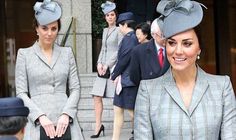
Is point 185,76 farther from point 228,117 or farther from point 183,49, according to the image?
point 228,117

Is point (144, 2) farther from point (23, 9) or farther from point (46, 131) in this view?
point (46, 131)

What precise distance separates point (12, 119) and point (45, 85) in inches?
Answer: 55.0

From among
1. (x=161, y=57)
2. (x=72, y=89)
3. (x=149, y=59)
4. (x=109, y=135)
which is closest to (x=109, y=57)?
(x=109, y=135)

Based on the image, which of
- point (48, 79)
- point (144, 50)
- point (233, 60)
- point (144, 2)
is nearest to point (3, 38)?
point (144, 2)

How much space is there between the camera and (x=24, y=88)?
4375 mm

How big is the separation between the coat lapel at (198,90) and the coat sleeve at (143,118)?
0.22 meters

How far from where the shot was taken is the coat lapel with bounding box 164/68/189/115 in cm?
303

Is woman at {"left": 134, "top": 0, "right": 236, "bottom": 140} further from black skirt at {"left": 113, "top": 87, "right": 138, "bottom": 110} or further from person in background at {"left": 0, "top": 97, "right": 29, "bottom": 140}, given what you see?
black skirt at {"left": 113, "top": 87, "right": 138, "bottom": 110}

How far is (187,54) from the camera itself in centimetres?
300

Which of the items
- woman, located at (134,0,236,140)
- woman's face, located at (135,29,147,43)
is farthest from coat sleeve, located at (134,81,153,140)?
woman's face, located at (135,29,147,43)

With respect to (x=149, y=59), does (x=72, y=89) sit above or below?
below

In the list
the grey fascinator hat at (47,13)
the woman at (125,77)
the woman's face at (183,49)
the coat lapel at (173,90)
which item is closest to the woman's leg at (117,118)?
the woman at (125,77)

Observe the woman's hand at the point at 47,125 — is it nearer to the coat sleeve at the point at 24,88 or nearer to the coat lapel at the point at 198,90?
the coat sleeve at the point at 24,88

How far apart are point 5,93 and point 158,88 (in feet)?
38.5
